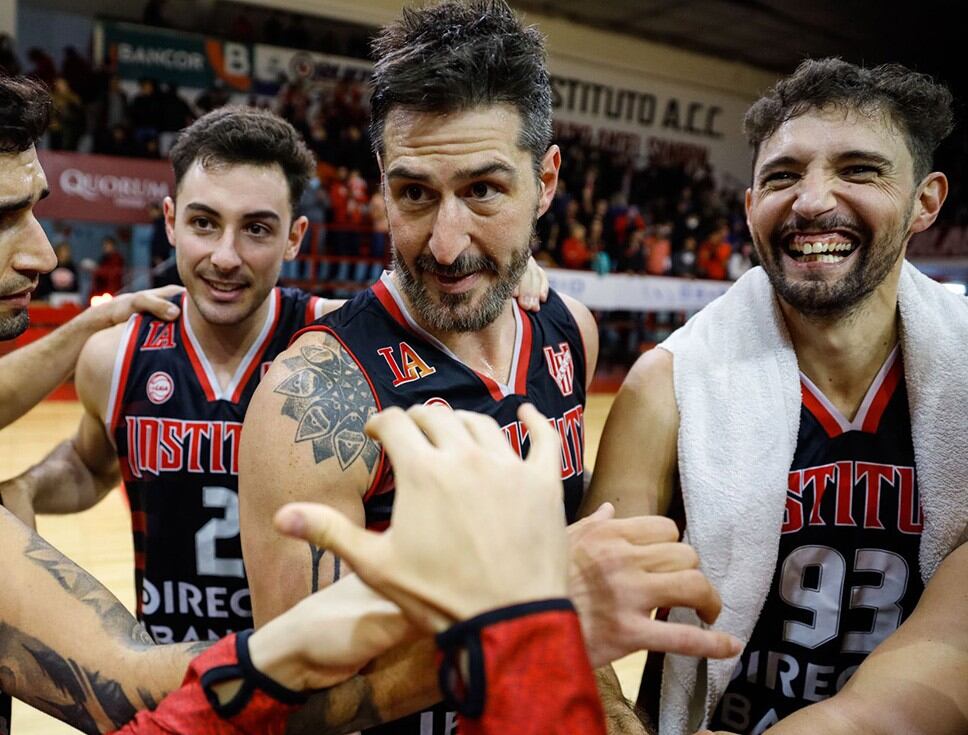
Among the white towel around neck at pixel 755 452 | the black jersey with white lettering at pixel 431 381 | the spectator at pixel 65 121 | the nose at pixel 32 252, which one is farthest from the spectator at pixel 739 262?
the nose at pixel 32 252

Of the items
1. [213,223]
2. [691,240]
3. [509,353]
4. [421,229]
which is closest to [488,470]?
[421,229]

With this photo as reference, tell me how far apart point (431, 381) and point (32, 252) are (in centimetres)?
86

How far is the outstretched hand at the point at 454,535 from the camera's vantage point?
2.75ft

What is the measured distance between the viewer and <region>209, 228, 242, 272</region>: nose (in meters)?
2.34

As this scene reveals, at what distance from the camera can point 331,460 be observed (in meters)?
1.50

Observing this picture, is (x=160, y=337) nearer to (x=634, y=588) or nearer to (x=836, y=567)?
(x=634, y=588)

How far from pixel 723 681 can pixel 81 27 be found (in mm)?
14371

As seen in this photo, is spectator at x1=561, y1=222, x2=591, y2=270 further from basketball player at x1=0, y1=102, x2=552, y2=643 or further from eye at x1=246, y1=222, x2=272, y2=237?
eye at x1=246, y1=222, x2=272, y2=237

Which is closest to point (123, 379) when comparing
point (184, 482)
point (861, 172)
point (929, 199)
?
point (184, 482)

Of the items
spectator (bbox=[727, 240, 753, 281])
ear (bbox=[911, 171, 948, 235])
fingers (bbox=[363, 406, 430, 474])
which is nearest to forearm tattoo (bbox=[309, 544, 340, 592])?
fingers (bbox=[363, 406, 430, 474])

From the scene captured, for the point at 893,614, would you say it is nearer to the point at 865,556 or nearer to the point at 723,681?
the point at 865,556

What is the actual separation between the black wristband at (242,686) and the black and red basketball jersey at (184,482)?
1.38m

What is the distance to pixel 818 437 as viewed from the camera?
1.90 metres

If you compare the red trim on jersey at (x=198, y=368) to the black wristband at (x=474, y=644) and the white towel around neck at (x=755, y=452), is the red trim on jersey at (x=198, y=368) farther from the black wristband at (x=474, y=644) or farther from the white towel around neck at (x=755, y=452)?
the black wristband at (x=474, y=644)
